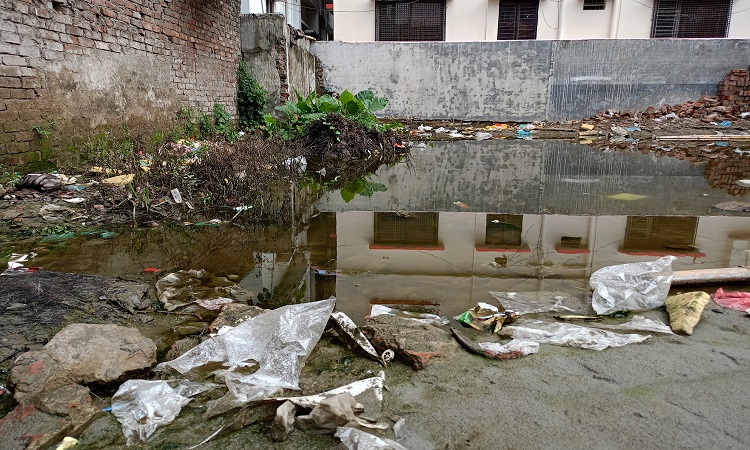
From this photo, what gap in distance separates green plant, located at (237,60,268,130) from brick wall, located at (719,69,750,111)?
37.5 feet

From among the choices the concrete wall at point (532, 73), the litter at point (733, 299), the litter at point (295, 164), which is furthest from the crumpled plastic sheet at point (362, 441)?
the concrete wall at point (532, 73)

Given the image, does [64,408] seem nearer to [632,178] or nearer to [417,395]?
[417,395]

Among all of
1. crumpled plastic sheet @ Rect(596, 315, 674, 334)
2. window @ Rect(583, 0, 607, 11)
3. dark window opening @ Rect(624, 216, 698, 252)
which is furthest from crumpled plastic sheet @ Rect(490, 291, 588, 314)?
window @ Rect(583, 0, 607, 11)

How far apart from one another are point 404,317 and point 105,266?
5.86 feet

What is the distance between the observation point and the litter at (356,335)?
67.9 inches

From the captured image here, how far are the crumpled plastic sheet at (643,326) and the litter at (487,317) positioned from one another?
1.25 ft

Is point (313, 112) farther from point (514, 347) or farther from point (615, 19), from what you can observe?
point (615, 19)

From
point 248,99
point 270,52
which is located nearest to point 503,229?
point 248,99

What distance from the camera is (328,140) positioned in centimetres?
731

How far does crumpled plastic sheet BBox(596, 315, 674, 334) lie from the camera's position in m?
1.92

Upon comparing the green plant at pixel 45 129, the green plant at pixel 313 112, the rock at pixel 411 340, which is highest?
the green plant at pixel 313 112

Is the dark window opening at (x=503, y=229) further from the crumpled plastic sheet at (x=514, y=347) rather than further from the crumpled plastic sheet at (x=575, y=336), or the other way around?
the crumpled plastic sheet at (x=514, y=347)

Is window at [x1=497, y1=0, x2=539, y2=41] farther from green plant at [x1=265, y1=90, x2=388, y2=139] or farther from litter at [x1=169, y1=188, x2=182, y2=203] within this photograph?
litter at [x1=169, y1=188, x2=182, y2=203]

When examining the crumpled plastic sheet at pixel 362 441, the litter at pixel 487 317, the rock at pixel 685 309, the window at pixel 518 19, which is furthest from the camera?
the window at pixel 518 19
